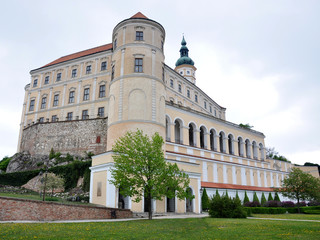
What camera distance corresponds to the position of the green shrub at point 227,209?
21484 mm

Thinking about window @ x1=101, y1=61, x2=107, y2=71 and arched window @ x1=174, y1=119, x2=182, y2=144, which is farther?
window @ x1=101, y1=61, x2=107, y2=71

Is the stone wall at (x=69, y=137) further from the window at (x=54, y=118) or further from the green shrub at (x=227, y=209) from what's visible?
the green shrub at (x=227, y=209)

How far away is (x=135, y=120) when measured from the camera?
96.2ft

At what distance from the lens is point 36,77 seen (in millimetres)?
53125

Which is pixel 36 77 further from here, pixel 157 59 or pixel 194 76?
pixel 194 76

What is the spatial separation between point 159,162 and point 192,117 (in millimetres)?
21285

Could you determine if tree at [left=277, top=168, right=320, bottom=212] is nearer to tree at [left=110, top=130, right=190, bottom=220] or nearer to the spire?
tree at [left=110, top=130, right=190, bottom=220]

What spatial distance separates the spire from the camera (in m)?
79.5

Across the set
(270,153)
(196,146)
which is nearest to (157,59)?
(196,146)

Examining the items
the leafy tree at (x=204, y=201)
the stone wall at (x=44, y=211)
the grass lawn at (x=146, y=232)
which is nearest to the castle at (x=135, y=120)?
the leafy tree at (x=204, y=201)

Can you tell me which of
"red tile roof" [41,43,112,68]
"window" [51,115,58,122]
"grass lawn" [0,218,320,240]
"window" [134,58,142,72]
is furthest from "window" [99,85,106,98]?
"grass lawn" [0,218,320,240]

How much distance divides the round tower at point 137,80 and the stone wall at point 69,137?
936 cm

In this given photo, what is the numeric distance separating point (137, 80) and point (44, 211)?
58.6 feet

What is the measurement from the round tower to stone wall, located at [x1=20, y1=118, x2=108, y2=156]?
9357 millimetres
